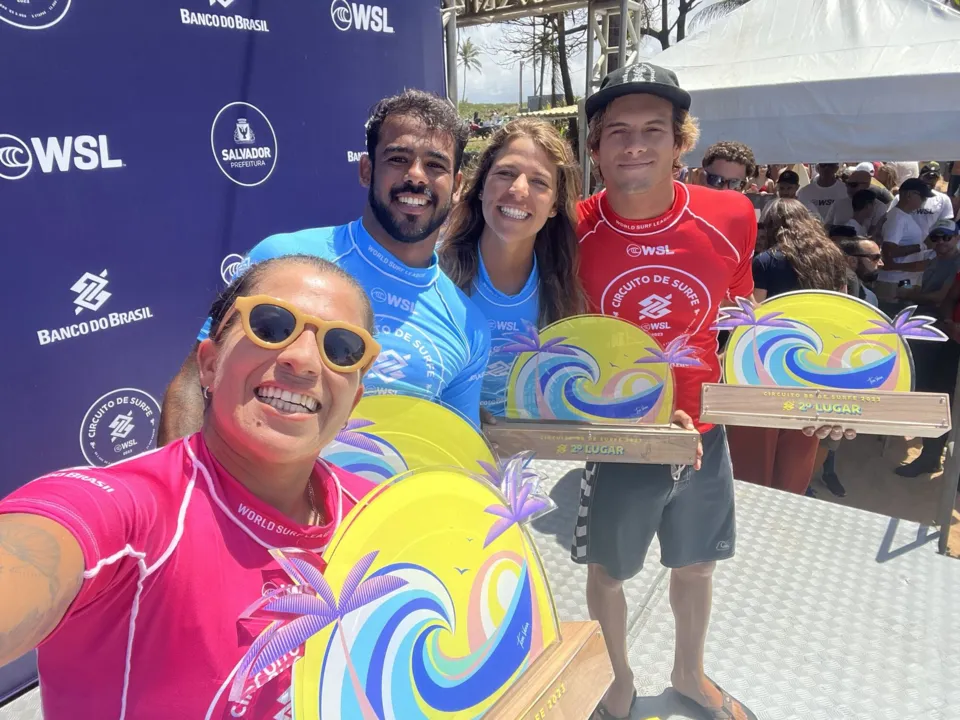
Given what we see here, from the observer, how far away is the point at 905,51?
5199 mm

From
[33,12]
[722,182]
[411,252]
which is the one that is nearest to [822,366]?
[411,252]

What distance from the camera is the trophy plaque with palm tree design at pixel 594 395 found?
1952 mm

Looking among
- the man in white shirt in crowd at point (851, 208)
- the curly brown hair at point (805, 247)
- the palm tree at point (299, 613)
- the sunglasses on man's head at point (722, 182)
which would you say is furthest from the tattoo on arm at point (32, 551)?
the man in white shirt in crowd at point (851, 208)

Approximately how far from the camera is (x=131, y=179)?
2.38m

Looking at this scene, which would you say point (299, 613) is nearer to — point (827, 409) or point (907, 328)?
point (827, 409)

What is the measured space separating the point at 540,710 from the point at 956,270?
5606 millimetres

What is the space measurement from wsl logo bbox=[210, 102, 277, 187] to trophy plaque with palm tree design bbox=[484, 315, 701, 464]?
64.7 inches

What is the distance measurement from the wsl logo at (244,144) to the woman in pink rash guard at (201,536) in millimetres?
1998

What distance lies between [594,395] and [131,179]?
6.30 feet

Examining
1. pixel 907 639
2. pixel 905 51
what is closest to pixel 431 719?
pixel 907 639

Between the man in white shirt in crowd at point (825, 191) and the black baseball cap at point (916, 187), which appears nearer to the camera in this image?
the black baseball cap at point (916, 187)

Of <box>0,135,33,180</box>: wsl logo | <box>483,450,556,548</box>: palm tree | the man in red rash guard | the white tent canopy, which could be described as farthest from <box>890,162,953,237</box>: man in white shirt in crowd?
<box>0,135,33,180</box>: wsl logo

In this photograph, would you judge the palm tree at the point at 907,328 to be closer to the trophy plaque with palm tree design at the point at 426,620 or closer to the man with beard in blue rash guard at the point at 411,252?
the man with beard in blue rash guard at the point at 411,252

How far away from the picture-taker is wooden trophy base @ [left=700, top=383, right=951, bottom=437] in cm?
205
